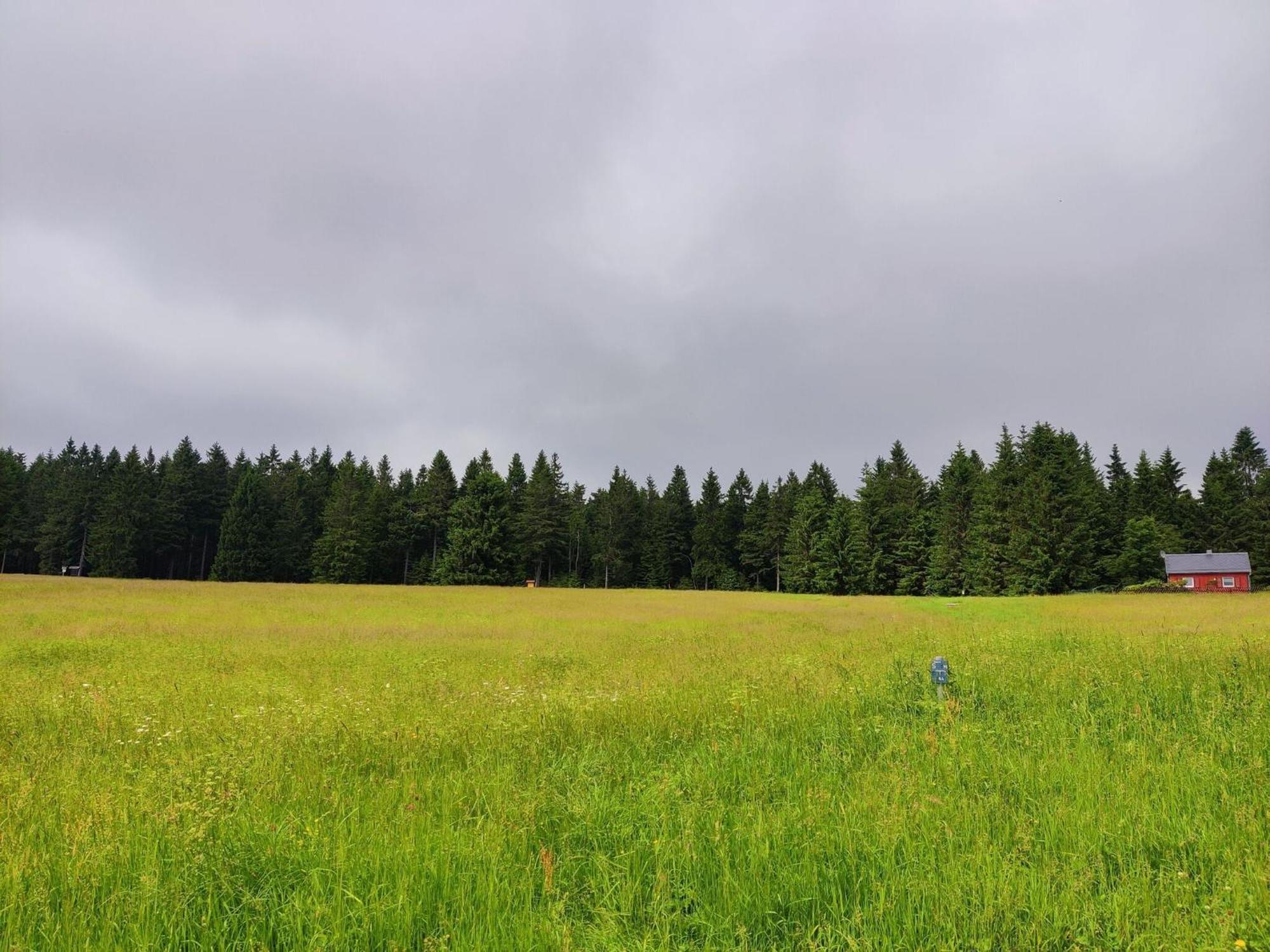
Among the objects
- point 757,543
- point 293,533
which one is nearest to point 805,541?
point 757,543

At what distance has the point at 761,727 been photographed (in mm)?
6633

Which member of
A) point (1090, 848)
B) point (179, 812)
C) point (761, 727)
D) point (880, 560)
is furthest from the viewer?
point (880, 560)

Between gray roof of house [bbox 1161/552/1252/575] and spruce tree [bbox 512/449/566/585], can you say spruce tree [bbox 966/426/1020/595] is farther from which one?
spruce tree [bbox 512/449/566/585]

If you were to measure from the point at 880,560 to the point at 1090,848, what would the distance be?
72826 millimetres

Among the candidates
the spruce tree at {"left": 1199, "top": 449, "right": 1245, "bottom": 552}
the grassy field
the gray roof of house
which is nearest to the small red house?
the gray roof of house

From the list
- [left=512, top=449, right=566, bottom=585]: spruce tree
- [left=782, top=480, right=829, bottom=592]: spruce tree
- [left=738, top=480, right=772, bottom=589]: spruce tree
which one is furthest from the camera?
[left=738, top=480, right=772, bottom=589]: spruce tree

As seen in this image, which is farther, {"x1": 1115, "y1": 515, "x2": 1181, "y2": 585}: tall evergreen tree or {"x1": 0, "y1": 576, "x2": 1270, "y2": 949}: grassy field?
{"x1": 1115, "y1": 515, "x2": 1181, "y2": 585}: tall evergreen tree

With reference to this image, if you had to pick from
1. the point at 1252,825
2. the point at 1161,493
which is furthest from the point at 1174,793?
the point at 1161,493

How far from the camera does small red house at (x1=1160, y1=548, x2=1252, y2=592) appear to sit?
193 feet

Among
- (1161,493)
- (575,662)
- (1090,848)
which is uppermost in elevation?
(1161,493)

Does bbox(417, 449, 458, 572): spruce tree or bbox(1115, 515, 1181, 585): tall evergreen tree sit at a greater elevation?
bbox(417, 449, 458, 572): spruce tree

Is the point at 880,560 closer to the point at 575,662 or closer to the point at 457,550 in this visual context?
the point at 457,550

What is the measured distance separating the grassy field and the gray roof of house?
67892 mm

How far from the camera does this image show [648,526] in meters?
89.2
